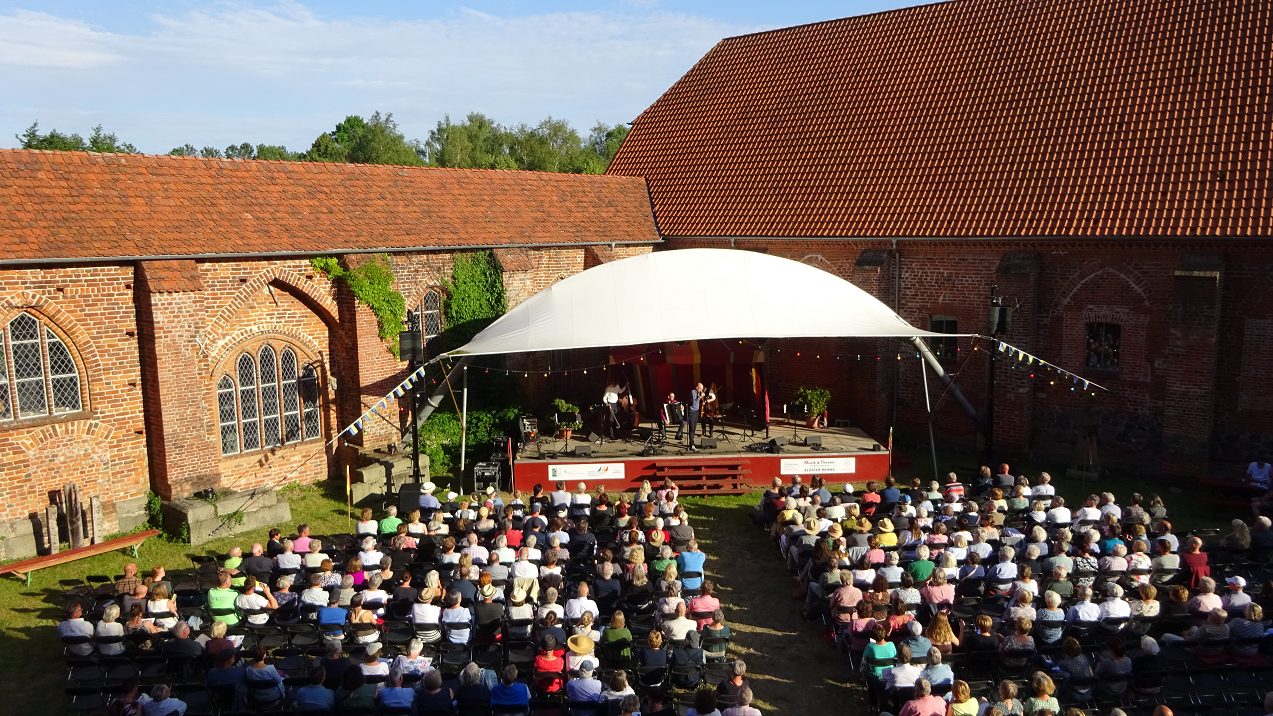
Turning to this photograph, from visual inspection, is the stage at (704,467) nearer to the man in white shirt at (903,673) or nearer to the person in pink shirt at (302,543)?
the person in pink shirt at (302,543)

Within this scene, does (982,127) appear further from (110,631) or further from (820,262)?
(110,631)

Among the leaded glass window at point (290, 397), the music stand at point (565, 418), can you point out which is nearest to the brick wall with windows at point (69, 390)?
the leaded glass window at point (290, 397)

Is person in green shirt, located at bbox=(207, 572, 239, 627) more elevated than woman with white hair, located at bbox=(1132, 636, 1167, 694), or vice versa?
person in green shirt, located at bbox=(207, 572, 239, 627)

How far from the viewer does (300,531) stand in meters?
12.8

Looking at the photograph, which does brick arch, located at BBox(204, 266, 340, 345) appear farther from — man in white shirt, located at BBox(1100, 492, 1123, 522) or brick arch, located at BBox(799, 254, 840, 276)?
man in white shirt, located at BBox(1100, 492, 1123, 522)

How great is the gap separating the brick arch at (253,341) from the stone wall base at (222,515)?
255cm

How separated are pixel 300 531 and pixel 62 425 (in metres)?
5.81

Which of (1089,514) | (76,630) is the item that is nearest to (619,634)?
(76,630)

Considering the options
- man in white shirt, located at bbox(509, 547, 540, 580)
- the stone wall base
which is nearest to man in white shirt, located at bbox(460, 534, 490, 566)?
man in white shirt, located at bbox(509, 547, 540, 580)

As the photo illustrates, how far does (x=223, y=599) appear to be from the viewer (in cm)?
1099

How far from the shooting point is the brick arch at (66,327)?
14617 mm

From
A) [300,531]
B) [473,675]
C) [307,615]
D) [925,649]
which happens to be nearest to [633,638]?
[473,675]

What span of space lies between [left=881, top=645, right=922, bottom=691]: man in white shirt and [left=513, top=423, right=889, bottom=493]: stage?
31.6ft

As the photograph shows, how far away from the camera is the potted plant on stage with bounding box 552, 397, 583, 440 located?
20.8 meters
